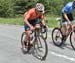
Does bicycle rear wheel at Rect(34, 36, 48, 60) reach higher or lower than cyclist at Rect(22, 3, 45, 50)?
lower

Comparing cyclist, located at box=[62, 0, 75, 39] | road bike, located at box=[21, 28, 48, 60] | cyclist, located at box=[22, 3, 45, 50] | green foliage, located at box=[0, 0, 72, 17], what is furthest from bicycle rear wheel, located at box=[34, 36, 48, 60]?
green foliage, located at box=[0, 0, 72, 17]

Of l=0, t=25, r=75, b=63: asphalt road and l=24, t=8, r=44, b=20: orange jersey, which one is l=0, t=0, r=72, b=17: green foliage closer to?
l=0, t=25, r=75, b=63: asphalt road

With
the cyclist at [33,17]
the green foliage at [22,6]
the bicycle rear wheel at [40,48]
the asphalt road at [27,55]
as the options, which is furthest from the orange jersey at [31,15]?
the green foliage at [22,6]

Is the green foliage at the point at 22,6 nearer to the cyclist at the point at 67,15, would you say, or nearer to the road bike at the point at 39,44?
the cyclist at the point at 67,15

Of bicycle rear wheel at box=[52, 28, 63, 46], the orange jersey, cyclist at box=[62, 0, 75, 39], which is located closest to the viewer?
the orange jersey

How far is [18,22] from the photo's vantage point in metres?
20.0

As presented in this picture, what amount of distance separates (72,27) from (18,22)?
391 inches

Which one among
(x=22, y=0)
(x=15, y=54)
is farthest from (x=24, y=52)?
(x=22, y=0)

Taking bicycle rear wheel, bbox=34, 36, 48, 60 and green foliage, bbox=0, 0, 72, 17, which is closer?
bicycle rear wheel, bbox=34, 36, 48, 60

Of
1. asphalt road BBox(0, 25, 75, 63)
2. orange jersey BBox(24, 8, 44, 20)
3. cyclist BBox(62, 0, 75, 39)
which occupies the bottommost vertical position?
asphalt road BBox(0, 25, 75, 63)

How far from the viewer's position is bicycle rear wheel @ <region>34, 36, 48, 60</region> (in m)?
9.04

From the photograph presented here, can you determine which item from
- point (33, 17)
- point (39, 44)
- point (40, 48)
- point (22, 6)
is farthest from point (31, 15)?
point (22, 6)

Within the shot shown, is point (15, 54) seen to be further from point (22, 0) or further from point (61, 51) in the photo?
point (22, 0)

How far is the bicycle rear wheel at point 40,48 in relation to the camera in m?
9.04
